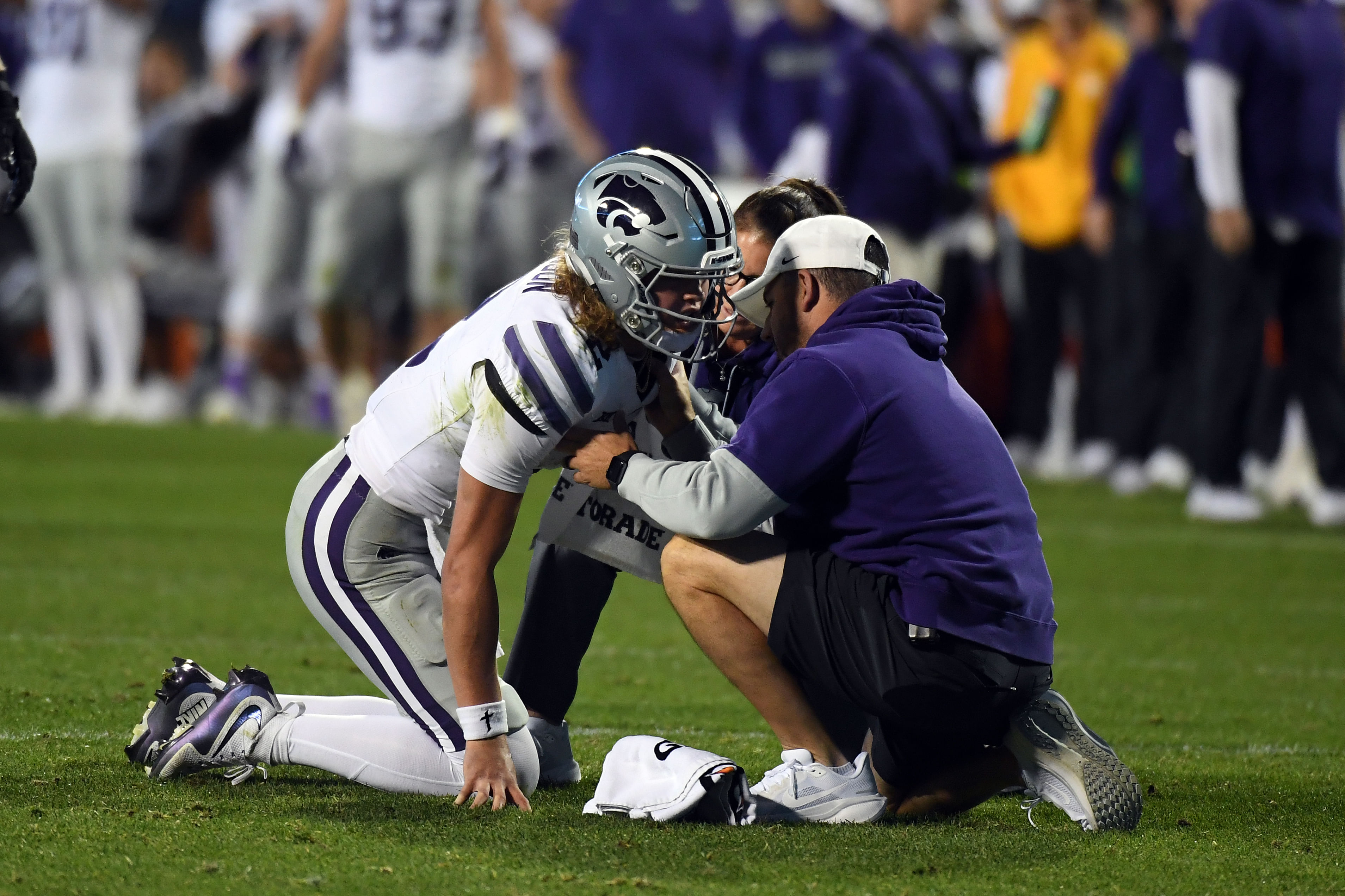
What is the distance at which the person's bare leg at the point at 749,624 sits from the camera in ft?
13.0

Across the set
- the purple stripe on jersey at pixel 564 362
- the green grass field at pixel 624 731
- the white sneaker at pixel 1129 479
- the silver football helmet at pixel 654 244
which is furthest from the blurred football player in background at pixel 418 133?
the purple stripe on jersey at pixel 564 362

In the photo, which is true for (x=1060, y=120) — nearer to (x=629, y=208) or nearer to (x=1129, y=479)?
(x=1129, y=479)

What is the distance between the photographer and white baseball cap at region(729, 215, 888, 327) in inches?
159

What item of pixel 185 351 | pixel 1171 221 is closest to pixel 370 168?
pixel 185 351

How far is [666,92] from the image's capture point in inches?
495

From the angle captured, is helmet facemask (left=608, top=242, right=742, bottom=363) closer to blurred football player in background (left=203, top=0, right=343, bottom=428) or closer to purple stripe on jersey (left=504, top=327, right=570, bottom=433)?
purple stripe on jersey (left=504, top=327, right=570, bottom=433)

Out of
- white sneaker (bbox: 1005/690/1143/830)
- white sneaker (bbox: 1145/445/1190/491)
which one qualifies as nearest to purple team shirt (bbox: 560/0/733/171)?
white sneaker (bbox: 1145/445/1190/491)

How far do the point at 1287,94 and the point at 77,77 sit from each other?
28.0 ft

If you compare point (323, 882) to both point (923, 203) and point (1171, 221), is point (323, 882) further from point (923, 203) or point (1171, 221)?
point (1171, 221)

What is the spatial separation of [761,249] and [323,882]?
1.84 m

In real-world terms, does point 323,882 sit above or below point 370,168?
below

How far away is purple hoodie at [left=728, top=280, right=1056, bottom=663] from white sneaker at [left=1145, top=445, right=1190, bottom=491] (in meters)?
8.21

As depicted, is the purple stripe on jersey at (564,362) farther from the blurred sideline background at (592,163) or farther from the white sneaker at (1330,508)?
the white sneaker at (1330,508)

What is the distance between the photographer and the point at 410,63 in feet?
41.1
